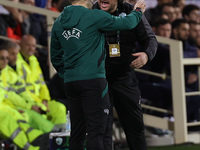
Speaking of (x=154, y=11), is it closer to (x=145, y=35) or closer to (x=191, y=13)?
(x=191, y=13)

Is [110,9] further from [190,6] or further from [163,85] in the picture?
[190,6]

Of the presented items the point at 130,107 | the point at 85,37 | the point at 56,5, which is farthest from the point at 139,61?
the point at 56,5

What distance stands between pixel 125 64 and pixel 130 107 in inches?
12.8

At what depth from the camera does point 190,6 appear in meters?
8.82

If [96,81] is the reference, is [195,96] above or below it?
below

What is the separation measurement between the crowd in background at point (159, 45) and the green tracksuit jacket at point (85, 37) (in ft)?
7.81

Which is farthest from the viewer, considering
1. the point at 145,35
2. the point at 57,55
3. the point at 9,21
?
the point at 9,21

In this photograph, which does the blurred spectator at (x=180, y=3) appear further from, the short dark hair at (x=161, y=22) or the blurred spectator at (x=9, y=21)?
the blurred spectator at (x=9, y=21)

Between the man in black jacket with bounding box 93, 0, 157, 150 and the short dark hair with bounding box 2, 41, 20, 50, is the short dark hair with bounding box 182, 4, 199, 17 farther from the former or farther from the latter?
the man in black jacket with bounding box 93, 0, 157, 150

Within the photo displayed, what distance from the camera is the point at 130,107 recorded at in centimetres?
417

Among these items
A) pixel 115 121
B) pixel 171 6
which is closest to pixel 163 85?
pixel 115 121

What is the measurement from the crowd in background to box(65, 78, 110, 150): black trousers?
2.26 m

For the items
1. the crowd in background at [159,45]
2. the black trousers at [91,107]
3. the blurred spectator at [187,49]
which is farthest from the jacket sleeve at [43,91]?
the black trousers at [91,107]

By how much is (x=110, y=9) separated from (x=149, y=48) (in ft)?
1.33
